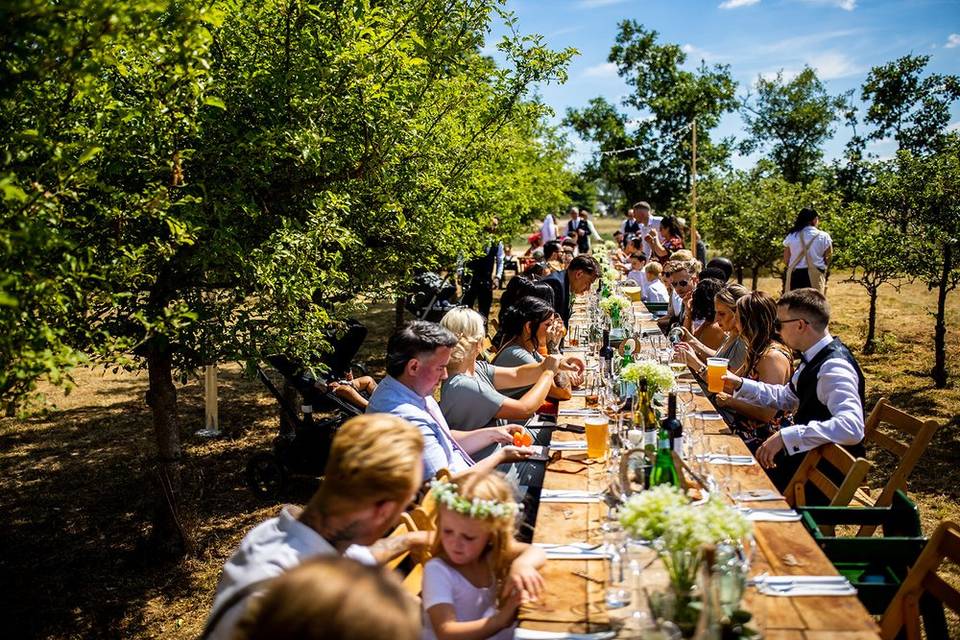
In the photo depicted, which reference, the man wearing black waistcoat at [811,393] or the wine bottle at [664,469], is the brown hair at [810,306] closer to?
the man wearing black waistcoat at [811,393]

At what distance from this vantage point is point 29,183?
296 centimetres

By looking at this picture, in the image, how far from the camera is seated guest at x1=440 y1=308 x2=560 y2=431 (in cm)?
447

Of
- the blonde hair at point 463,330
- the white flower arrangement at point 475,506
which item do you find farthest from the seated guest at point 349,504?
the blonde hair at point 463,330

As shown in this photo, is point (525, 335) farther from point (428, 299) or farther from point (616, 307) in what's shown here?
point (428, 299)

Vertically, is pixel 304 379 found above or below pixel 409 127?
below

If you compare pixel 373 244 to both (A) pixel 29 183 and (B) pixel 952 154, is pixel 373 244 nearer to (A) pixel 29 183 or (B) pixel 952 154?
(A) pixel 29 183

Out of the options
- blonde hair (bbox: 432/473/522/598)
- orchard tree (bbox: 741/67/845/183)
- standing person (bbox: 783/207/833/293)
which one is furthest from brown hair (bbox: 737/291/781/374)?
orchard tree (bbox: 741/67/845/183)

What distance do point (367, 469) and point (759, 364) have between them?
3649 millimetres

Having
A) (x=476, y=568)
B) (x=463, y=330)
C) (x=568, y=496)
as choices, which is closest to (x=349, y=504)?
(x=476, y=568)

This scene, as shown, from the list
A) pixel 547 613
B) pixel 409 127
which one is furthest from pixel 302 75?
pixel 547 613

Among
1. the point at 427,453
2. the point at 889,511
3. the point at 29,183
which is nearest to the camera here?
the point at 29,183

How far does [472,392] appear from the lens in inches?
176

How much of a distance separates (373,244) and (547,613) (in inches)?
163

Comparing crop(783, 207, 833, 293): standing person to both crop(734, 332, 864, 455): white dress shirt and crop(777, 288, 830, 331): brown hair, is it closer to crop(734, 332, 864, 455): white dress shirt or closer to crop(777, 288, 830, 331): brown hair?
crop(777, 288, 830, 331): brown hair
